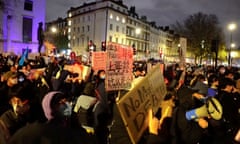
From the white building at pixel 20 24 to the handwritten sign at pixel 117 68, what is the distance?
143 feet

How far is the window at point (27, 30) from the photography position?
2005 inches

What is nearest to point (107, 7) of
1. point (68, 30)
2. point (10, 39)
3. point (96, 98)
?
point (68, 30)

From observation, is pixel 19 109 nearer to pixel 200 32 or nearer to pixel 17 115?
pixel 17 115

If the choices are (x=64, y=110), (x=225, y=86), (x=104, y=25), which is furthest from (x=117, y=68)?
(x=104, y=25)

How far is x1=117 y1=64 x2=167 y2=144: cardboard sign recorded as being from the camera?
11.1ft

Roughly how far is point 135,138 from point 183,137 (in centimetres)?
80

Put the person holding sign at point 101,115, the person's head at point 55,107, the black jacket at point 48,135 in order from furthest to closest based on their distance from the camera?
the person holding sign at point 101,115 → the person's head at point 55,107 → the black jacket at point 48,135

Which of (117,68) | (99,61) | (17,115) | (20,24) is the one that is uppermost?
(20,24)

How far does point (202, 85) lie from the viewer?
6848 millimetres

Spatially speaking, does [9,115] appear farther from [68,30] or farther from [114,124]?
[68,30]

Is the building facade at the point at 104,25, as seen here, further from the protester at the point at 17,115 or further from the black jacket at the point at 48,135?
the black jacket at the point at 48,135

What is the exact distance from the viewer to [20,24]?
51.0m

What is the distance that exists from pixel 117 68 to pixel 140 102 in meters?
2.96

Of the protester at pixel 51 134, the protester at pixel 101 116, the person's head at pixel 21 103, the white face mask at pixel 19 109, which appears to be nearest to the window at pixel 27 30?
the protester at pixel 101 116
